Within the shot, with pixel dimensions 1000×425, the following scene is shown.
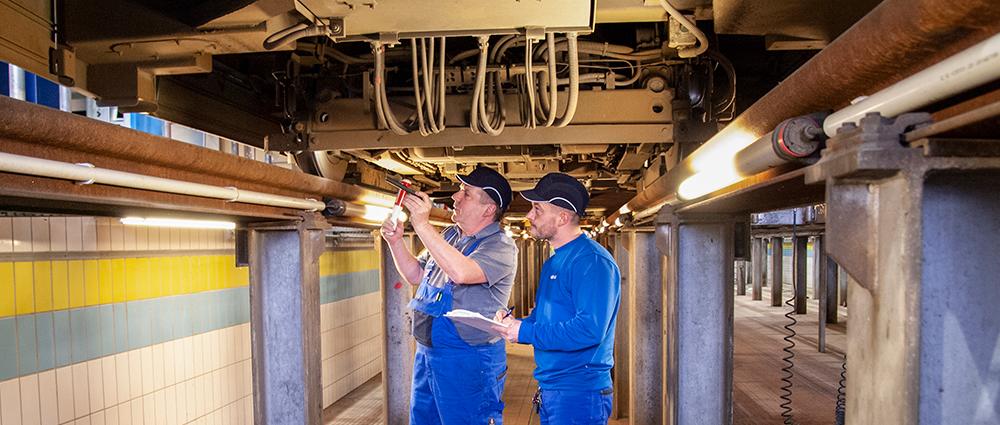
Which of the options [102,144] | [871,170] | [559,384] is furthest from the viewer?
[559,384]

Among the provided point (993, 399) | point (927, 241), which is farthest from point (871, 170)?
point (993, 399)

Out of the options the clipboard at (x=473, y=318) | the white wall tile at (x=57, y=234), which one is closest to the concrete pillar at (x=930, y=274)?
the clipboard at (x=473, y=318)

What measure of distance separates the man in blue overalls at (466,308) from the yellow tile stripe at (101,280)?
2.26 m

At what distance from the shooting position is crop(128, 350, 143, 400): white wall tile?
480 centimetres

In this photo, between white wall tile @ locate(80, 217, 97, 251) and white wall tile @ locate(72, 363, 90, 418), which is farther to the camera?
white wall tile @ locate(80, 217, 97, 251)

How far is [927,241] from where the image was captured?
1077 mm

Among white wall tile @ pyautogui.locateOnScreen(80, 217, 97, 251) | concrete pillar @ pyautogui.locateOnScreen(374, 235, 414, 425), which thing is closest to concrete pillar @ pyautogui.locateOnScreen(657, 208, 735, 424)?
concrete pillar @ pyautogui.locateOnScreen(374, 235, 414, 425)

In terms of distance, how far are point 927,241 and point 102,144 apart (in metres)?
1.88

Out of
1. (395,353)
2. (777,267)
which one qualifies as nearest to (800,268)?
(777,267)

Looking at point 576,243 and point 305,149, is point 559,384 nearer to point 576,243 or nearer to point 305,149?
point 576,243

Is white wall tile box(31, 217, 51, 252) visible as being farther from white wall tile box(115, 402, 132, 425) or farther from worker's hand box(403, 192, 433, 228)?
worker's hand box(403, 192, 433, 228)

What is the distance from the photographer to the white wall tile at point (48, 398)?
394 centimetres

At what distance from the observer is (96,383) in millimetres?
4426

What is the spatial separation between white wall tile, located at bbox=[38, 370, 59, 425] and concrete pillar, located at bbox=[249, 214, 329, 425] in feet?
5.90
